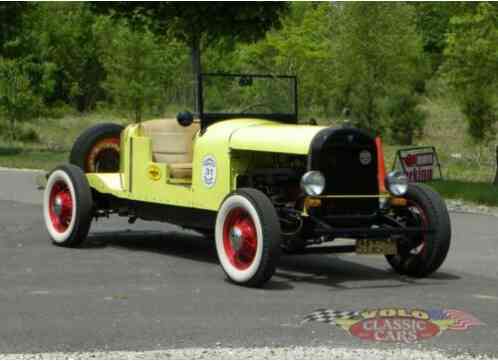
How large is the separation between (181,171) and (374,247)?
2.46 meters

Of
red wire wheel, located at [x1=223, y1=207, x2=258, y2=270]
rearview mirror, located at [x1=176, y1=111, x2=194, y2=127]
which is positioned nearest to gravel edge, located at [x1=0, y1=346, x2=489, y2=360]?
red wire wheel, located at [x1=223, y1=207, x2=258, y2=270]

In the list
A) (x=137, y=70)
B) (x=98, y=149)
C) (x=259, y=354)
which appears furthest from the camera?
(x=137, y=70)

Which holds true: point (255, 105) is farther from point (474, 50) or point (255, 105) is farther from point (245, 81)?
point (474, 50)

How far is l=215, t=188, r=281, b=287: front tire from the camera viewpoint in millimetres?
9500

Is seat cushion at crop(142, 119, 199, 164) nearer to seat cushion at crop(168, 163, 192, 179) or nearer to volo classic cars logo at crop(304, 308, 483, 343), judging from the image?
seat cushion at crop(168, 163, 192, 179)

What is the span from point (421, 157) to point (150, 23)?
8.82m

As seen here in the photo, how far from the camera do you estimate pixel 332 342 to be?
24.0ft

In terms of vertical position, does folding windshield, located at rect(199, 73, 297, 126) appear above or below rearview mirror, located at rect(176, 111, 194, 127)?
above

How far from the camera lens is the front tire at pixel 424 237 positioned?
33.4 feet

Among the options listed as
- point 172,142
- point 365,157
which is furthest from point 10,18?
point 365,157

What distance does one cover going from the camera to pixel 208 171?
36.0 ft

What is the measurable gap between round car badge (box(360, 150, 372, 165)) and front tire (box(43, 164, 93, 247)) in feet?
10.5

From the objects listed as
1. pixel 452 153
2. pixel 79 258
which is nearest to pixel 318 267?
pixel 79 258

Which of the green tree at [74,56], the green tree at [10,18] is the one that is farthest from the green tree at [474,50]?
the green tree at [74,56]
